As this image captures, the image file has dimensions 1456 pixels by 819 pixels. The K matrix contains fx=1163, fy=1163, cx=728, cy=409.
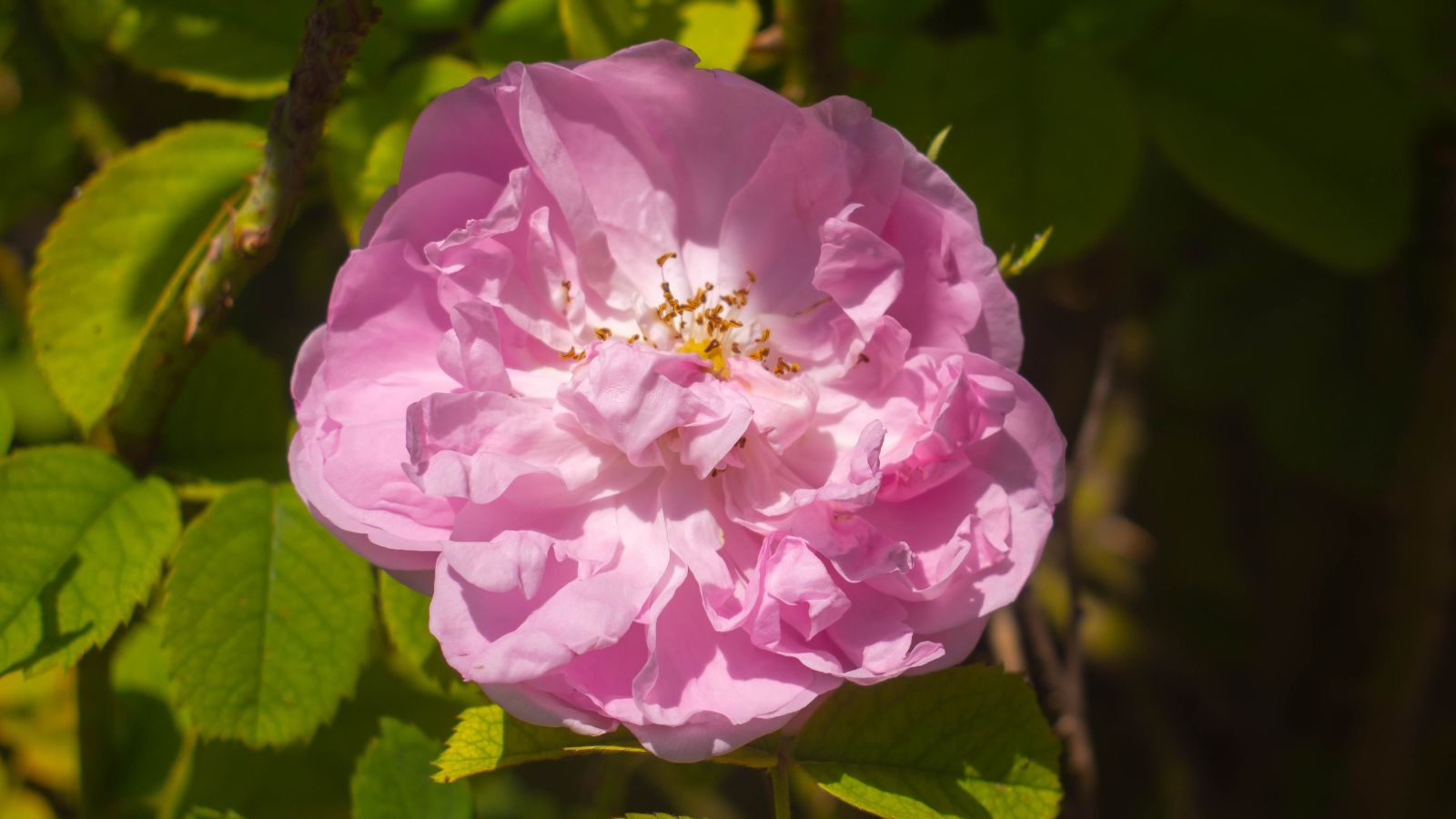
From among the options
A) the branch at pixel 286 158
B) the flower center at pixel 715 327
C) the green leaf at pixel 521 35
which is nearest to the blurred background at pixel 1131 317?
the green leaf at pixel 521 35

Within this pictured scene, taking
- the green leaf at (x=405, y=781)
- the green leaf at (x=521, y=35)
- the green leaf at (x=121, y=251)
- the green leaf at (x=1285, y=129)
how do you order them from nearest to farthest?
the green leaf at (x=405, y=781) → the green leaf at (x=121, y=251) → the green leaf at (x=521, y=35) → the green leaf at (x=1285, y=129)

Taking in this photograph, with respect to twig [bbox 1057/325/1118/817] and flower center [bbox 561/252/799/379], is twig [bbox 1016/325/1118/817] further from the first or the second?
flower center [bbox 561/252/799/379]

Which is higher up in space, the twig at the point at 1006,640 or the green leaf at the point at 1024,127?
the green leaf at the point at 1024,127

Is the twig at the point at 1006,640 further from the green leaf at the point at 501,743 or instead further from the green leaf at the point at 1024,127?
the green leaf at the point at 501,743

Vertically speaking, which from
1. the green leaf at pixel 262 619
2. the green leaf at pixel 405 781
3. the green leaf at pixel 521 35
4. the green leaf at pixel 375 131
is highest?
the green leaf at pixel 521 35

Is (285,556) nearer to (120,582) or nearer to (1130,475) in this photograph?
(120,582)

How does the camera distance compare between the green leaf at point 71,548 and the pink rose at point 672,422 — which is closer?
the pink rose at point 672,422

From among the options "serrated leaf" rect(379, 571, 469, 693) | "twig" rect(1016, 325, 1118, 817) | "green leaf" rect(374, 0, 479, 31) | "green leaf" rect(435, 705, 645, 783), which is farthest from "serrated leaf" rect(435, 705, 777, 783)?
"green leaf" rect(374, 0, 479, 31)
